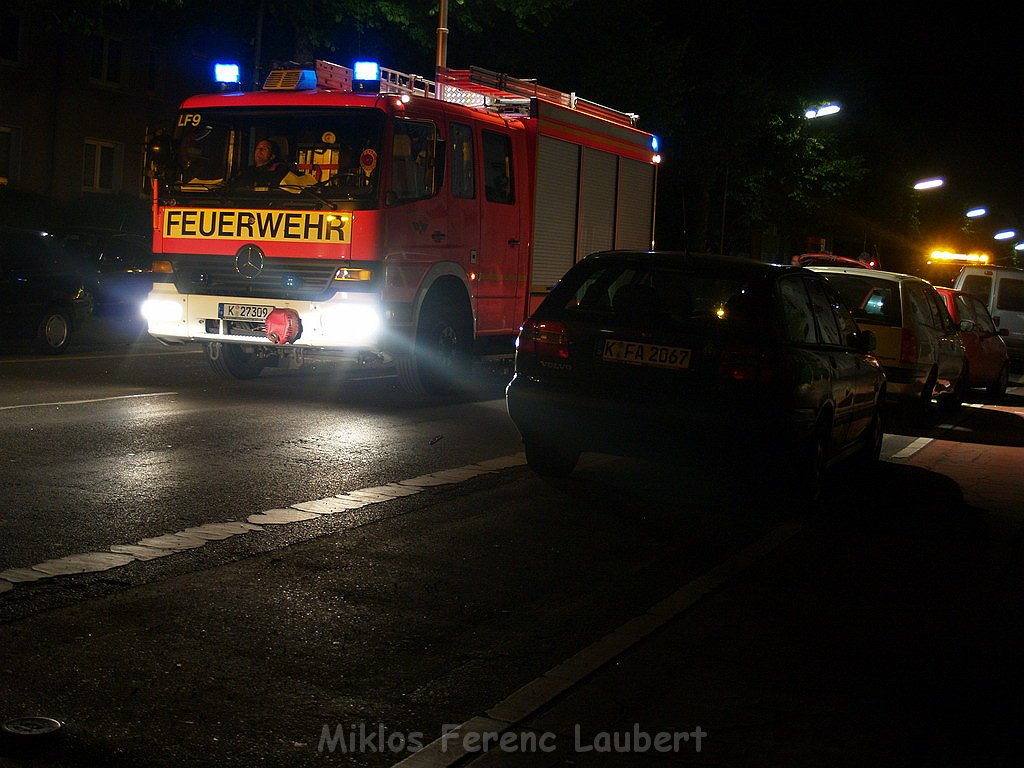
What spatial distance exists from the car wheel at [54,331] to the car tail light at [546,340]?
988cm

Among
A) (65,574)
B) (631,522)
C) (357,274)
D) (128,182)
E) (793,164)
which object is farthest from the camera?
(793,164)

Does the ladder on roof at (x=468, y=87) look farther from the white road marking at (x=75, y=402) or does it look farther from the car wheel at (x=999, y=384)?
the car wheel at (x=999, y=384)

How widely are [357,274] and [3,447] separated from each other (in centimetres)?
402

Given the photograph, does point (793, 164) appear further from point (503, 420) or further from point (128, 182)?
point (503, 420)

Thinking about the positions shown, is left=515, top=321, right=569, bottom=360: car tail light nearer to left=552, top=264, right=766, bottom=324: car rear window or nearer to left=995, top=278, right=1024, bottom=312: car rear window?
left=552, top=264, right=766, bottom=324: car rear window

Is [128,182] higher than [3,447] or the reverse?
higher

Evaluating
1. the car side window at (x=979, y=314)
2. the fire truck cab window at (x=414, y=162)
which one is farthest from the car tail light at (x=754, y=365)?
the car side window at (x=979, y=314)

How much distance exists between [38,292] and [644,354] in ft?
35.1

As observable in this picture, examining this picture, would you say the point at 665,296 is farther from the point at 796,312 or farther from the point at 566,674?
the point at 566,674

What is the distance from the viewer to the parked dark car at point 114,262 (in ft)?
74.3

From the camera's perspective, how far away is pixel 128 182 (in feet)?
124

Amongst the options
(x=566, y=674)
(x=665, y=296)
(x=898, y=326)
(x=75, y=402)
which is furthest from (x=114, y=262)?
(x=566, y=674)

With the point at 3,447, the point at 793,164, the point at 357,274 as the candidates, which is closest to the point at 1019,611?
the point at 3,447

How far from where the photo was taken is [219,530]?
22.1ft
